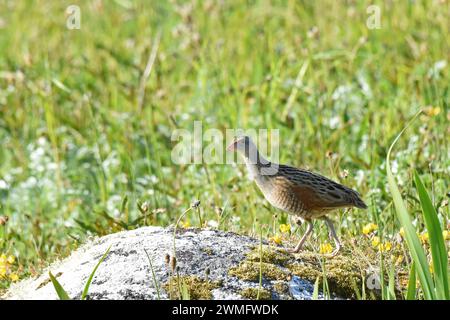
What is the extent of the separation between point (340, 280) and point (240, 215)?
6.63 feet

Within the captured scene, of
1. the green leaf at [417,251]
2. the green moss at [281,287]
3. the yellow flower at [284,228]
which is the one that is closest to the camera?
the green leaf at [417,251]

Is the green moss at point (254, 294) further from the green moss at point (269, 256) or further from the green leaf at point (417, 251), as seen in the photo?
the green leaf at point (417, 251)

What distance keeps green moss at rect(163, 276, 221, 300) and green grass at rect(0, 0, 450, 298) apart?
1.10 meters

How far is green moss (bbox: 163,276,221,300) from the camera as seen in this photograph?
12.2ft

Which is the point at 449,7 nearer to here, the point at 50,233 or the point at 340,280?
the point at 50,233

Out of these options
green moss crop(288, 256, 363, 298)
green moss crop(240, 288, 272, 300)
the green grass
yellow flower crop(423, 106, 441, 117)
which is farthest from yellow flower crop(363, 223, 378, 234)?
yellow flower crop(423, 106, 441, 117)

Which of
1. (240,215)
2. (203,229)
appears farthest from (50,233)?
(203,229)

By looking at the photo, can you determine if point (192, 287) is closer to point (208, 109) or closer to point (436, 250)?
point (436, 250)

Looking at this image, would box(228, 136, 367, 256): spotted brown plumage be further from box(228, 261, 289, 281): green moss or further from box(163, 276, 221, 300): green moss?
box(163, 276, 221, 300): green moss

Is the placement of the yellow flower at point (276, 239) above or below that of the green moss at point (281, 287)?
above

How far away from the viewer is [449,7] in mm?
8562

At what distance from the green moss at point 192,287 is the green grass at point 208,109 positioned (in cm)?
110

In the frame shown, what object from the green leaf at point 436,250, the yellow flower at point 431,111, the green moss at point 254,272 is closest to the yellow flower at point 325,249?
the green moss at point 254,272

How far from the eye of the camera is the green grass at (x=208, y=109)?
20.1ft
